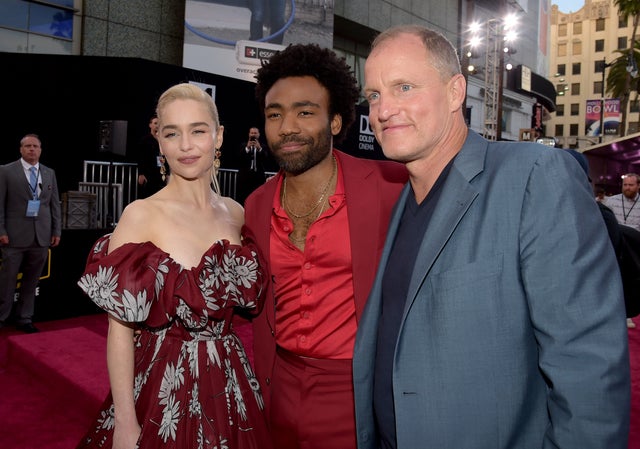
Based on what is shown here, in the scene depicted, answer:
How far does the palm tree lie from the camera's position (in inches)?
1176

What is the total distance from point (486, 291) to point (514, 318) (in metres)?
0.10

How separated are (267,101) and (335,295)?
3.65ft

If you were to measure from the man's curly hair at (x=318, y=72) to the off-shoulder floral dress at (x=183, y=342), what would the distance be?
108 cm

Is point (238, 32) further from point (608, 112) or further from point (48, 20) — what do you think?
point (608, 112)

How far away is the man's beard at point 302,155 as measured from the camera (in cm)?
251

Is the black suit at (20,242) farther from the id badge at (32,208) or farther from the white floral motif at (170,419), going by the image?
the white floral motif at (170,419)

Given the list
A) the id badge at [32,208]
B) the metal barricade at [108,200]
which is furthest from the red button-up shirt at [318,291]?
the metal barricade at [108,200]

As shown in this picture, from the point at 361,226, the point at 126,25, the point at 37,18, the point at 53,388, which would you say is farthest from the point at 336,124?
the point at 37,18

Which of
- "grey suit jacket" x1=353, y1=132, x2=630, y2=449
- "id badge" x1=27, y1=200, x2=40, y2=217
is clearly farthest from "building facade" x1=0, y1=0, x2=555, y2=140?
"grey suit jacket" x1=353, y1=132, x2=630, y2=449

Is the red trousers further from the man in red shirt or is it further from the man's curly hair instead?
the man's curly hair

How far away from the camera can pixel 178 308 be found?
200 centimetres

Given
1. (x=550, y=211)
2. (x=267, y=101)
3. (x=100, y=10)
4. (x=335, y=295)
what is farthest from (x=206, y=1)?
(x=550, y=211)

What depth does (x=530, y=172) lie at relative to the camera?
1.37m

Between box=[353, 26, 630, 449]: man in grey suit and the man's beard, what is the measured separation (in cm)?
85
